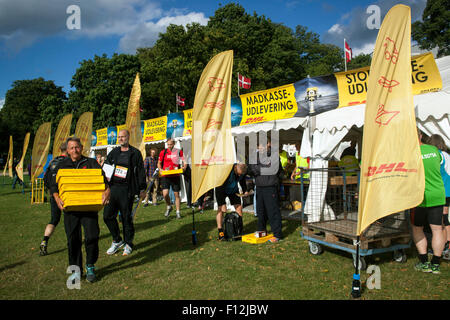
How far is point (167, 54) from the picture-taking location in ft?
98.2

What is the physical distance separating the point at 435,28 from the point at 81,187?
129ft

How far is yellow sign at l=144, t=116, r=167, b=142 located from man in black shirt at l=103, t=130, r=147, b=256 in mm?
8477

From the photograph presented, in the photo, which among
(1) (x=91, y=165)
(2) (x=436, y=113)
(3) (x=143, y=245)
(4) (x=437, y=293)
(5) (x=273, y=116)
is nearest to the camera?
(4) (x=437, y=293)

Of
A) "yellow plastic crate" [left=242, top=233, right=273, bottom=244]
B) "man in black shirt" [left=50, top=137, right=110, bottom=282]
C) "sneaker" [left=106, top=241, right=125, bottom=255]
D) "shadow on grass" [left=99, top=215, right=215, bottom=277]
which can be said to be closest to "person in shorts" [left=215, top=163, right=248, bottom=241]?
"yellow plastic crate" [left=242, top=233, right=273, bottom=244]

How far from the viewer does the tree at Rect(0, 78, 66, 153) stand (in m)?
45.8

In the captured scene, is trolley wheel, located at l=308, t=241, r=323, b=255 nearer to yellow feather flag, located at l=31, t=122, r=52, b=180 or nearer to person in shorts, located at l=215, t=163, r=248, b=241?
person in shorts, located at l=215, t=163, r=248, b=241

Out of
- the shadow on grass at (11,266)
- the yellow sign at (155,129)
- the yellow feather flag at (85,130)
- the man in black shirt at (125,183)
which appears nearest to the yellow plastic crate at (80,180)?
the man in black shirt at (125,183)

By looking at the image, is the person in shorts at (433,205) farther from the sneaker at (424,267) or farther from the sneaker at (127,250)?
the sneaker at (127,250)

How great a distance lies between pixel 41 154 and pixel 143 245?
7712mm

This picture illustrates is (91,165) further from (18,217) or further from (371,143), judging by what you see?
(18,217)

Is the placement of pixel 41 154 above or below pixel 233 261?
above

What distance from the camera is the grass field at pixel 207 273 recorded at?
3.79 meters

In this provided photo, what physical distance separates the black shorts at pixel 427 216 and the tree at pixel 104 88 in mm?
29804
